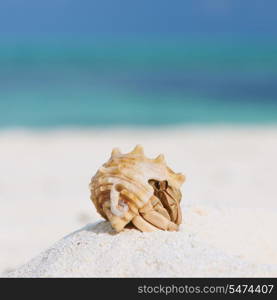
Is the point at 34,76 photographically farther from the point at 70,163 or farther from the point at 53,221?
the point at 53,221

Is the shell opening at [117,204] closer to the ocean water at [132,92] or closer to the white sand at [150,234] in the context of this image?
the white sand at [150,234]

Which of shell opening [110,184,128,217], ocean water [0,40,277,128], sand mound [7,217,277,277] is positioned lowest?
sand mound [7,217,277,277]

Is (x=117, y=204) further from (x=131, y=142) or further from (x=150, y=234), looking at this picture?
(x=131, y=142)

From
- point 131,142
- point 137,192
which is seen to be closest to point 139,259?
point 137,192

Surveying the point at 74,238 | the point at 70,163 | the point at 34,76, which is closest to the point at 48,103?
the point at 34,76

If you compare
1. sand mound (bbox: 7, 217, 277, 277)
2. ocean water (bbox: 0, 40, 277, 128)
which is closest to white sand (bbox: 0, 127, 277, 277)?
sand mound (bbox: 7, 217, 277, 277)

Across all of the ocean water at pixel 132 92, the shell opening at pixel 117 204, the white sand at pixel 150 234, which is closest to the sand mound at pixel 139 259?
the white sand at pixel 150 234

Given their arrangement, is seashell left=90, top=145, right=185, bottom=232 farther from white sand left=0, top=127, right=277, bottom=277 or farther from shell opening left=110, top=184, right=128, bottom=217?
white sand left=0, top=127, right=277, bottom=277
